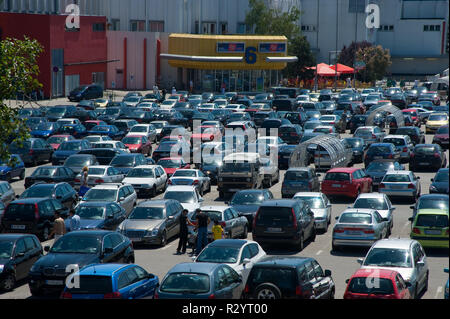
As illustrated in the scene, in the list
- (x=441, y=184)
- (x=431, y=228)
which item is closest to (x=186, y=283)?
(x=431, y=228)

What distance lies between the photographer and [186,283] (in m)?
17.0

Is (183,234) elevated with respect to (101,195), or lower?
lower

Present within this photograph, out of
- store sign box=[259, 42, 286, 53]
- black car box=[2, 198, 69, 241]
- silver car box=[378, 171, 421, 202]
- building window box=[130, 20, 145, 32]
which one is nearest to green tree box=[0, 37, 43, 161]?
black car box=[2, 198, 69, 241]

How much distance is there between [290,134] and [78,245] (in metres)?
28.4

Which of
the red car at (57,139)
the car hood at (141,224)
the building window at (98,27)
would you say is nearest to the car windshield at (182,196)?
the car hood at (141,224)

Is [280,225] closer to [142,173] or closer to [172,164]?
[142,173]

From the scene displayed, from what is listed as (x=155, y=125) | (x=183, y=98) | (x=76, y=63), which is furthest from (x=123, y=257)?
(x=76, y=63)

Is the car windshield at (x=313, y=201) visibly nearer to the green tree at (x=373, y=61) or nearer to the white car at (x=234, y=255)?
the white car at (x=234, y=255)

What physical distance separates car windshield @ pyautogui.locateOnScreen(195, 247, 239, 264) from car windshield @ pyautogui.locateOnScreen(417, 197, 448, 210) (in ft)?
28.1

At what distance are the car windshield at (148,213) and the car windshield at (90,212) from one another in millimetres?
981

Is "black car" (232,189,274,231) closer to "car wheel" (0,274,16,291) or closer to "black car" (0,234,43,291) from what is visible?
"black car" (0,234,43,291)

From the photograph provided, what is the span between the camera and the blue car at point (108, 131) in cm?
4775

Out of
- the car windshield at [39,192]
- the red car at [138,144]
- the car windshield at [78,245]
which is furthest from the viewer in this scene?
the red car at [138,144]

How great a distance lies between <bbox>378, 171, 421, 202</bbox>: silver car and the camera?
106ft
